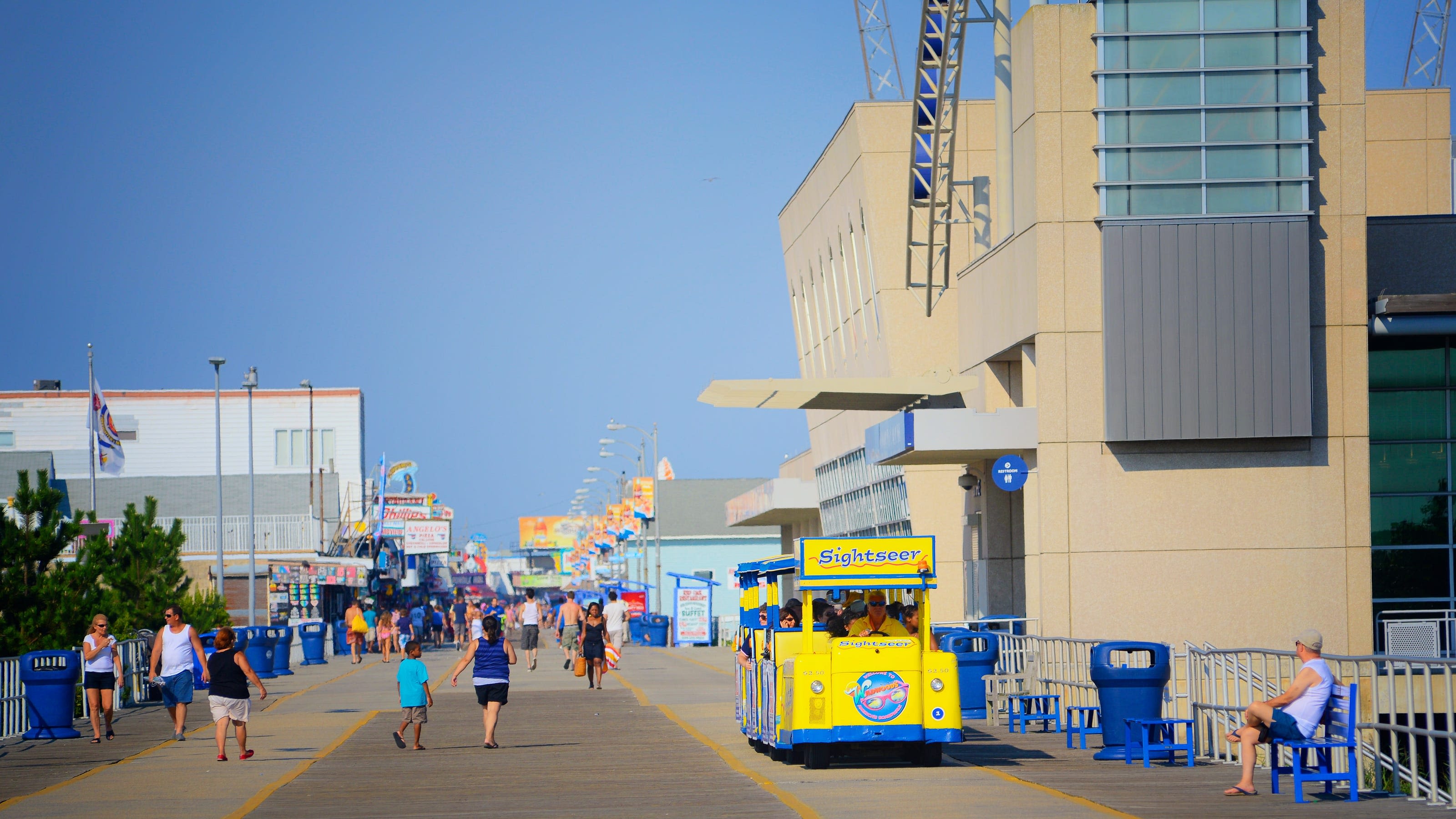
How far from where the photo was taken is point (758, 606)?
17.6 metres

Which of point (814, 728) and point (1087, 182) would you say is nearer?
point (814, 728)

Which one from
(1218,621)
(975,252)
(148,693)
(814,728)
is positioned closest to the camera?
(814,728)

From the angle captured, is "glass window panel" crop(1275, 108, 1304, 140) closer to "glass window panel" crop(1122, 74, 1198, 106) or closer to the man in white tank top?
"glass window panel" crop(1122, 74, 1198, 106)

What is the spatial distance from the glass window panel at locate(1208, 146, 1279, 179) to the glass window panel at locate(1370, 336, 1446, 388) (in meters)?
5.67

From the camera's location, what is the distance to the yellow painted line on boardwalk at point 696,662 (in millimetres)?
35034

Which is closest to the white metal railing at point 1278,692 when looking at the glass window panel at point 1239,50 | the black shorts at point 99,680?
the glass window panel at point 1239,50

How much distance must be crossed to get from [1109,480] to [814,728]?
11.9m

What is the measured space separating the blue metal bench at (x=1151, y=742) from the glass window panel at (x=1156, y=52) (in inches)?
516

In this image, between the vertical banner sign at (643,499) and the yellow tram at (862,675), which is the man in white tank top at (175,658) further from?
the vertical banner sign at (643,499)

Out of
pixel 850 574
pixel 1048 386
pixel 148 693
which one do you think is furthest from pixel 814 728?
pixel 148 693

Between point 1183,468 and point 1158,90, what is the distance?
19.9 ft

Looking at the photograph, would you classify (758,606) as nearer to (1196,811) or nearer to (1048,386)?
(1196,811)

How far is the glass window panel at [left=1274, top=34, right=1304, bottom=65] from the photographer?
82.8ft

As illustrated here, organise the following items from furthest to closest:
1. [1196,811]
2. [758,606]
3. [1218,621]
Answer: [1218,621] → [758,606] → [1196,811]
